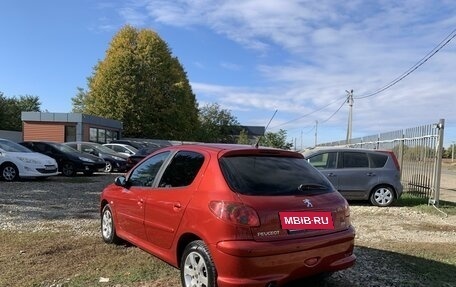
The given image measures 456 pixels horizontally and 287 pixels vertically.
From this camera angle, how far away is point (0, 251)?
6723 millimetres

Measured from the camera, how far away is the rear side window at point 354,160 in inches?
512

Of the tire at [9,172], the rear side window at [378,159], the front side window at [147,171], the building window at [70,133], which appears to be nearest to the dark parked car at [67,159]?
the tire at [9,172]

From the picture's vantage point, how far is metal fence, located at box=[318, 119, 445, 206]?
512 inches

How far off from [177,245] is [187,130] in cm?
4685

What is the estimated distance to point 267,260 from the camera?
4258 millimetres

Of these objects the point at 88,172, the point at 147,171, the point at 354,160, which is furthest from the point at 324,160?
the point at 88,172

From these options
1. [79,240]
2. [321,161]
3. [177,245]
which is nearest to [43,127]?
[321,161]

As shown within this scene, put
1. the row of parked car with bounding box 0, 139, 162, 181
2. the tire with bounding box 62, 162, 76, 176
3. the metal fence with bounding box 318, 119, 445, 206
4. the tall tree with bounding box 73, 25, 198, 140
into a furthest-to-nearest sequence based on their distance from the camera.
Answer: the tall tree with bounding box 73, 25, 198, 140, the tire with bounding box 62, 162, 76, 176, the row of parked car with bounding box 0, 139, 162, 181, the metal fence with bounding box 318, 119, 445, 206

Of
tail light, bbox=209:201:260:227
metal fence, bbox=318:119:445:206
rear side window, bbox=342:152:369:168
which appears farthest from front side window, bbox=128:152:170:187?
metal fence, bbox=318:119:445:206

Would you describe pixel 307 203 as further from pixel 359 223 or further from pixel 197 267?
pixel 359 223

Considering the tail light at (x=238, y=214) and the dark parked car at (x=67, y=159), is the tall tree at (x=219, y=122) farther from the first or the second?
the tail light at (x=238, y=214)

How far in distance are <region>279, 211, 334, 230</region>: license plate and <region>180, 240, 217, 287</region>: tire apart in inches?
31.0

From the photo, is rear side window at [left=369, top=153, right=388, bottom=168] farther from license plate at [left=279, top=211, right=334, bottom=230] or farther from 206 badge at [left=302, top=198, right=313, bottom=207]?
206 badge at [left=302, top=198, right=313, bottom=207]

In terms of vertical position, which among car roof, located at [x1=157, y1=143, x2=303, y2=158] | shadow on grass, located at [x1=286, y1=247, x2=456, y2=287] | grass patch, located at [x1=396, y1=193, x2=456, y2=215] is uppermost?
car roof, located at [x1=157, y1=143, x2=303, y2=158]
